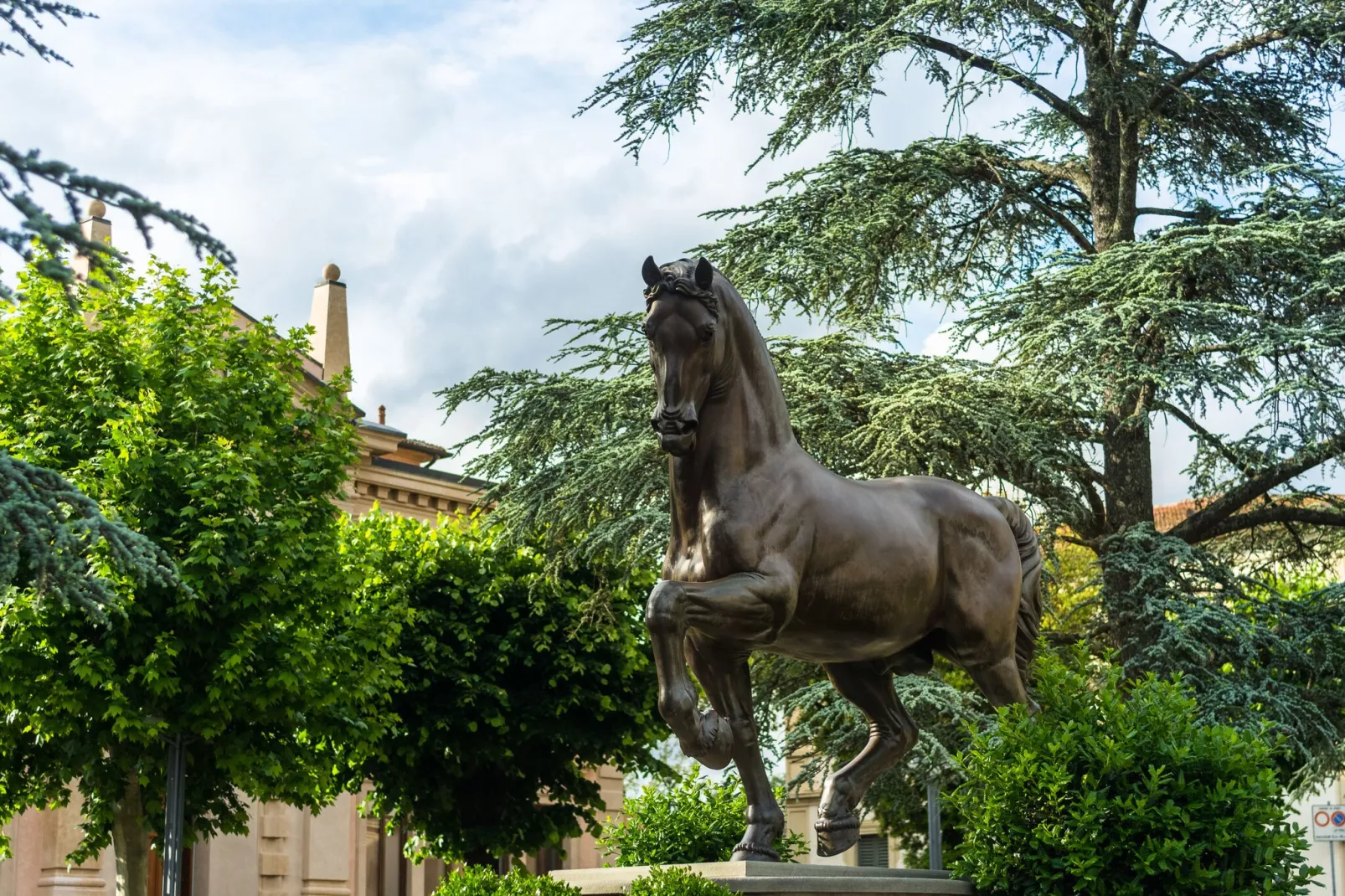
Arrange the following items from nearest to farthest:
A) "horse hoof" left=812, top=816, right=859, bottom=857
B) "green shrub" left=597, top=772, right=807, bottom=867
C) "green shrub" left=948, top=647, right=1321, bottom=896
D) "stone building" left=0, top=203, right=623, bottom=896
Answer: "green shrub" left=948, top=647, right=1321, bottom=896
"horse hoof" left=812, top=816, right=859, bottom=857
"green shrub" left=597, top=772, right=807, bottom=867
"stone building" left=0, top=203, right=623, bottom=896

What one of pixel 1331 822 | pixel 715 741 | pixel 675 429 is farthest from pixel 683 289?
pixel 1331 822

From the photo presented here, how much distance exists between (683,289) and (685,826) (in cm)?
359

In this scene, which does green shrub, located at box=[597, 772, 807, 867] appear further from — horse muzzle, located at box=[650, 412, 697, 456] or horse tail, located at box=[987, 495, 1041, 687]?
horse muzzle, located at box=[650, 412, 697, 456]

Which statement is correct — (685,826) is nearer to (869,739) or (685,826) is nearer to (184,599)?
(869,739)

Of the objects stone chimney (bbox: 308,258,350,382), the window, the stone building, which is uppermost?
stone chimney (bbox: 308,258,350,382)

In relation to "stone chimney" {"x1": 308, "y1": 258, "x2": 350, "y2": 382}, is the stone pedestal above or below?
below

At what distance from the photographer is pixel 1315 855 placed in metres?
44.6

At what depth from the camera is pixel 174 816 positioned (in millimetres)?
19484

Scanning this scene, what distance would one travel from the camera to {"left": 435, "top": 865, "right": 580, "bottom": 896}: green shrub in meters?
7.26

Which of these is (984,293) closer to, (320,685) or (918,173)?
(918,173)

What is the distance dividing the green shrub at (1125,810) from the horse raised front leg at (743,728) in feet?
2.95

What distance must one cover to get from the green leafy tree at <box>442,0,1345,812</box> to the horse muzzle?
1006 centimetres

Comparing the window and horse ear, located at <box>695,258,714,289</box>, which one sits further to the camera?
the window

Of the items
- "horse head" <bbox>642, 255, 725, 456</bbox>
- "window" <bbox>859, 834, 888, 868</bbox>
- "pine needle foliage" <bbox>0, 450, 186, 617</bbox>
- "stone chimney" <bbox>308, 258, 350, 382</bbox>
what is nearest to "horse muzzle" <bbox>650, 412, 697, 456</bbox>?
"horse head" <bbox>642, 255, 725, 456</bbox>
